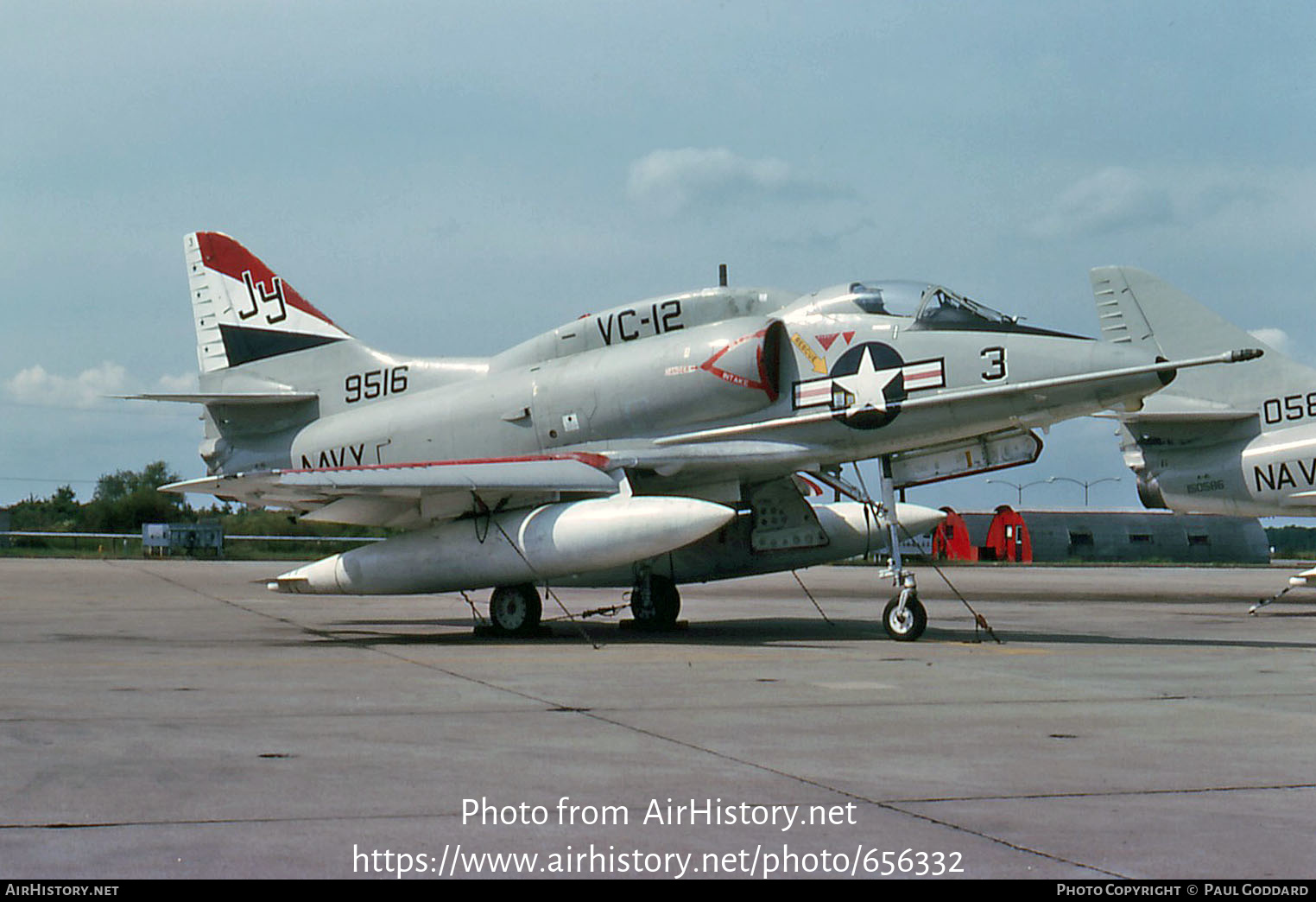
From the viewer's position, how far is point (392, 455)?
17.0 meters

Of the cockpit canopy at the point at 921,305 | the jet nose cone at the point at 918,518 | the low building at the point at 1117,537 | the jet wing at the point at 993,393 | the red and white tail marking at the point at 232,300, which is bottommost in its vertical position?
the low building at the point at 1117,537

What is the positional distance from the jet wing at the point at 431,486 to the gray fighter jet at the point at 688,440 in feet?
0.09

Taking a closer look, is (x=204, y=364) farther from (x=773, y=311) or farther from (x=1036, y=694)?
(x=1036, y=694)

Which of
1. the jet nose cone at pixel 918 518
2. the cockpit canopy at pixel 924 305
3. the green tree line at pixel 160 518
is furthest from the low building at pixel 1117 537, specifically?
the cockpit canopy at pixel 924 305

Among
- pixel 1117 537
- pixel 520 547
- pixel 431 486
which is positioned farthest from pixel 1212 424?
pixel 1117 537

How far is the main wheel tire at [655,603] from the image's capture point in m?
16.3

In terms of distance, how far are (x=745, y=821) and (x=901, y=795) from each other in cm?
87

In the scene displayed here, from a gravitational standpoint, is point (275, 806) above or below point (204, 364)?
below

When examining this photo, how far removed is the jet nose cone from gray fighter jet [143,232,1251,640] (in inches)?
1.3

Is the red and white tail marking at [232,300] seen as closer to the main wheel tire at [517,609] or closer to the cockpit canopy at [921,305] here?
the main wheel tire at [517,609]

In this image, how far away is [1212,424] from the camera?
2259 cm

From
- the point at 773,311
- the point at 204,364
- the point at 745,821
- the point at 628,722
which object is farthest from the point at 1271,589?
the point at 745,821

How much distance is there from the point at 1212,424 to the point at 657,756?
723 inches

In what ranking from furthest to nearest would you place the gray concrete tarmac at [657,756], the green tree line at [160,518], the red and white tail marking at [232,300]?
the green tree line at [160,518], the red and white tail marking at [232,300], the gray concrete tarmac at [657,756]
